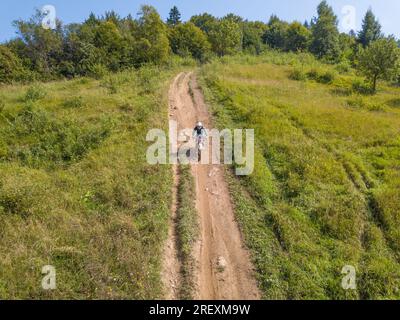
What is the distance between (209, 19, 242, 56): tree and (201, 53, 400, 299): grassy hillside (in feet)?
97.7

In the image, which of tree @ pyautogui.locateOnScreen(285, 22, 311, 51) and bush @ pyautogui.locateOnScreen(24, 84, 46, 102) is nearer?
bush @ pyautogui.locateOnScreen(24, 84, 46, 102)

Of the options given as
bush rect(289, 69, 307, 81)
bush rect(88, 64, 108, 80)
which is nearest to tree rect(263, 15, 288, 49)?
bush rect(289, 69, 307, 81)

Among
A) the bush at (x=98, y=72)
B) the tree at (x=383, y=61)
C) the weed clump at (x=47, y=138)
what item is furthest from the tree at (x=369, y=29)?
the weed clump at (x=47, y=138)

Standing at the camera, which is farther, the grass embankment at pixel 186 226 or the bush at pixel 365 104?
the bush at pixel 365 104

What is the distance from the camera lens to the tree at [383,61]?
118 ft

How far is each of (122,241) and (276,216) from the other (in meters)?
5.90

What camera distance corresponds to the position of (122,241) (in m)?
11.1

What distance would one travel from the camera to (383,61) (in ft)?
119

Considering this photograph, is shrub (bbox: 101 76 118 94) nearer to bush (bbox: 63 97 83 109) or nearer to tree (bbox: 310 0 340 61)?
bush (bbox: 63 97 83 109)

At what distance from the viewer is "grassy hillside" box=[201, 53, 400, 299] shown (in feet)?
33.8

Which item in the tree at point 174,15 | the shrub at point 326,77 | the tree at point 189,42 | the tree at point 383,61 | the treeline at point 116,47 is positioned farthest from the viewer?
the tree at point 174,15

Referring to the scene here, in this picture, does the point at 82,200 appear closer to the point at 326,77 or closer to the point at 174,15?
the point at 326,77

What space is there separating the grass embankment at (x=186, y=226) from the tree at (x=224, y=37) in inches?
1756

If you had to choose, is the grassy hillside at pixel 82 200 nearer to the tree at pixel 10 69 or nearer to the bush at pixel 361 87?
the tree at pixel 10 69
